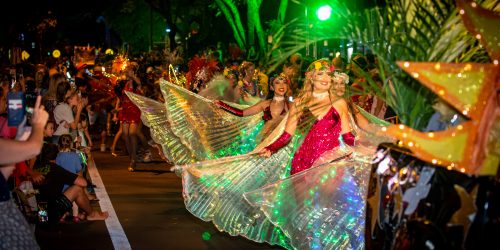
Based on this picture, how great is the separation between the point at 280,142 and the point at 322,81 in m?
0.73

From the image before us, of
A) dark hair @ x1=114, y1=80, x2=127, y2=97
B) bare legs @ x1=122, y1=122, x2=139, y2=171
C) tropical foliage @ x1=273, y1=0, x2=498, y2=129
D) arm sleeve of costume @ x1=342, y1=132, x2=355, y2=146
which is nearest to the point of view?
tropical foliage @ x1=273, y1=0, x2=498, y2=129

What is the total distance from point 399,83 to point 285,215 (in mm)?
2393

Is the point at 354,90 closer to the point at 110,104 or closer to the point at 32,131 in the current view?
the point at 32,131

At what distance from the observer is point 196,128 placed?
40.8 ft

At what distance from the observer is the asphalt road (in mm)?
9078

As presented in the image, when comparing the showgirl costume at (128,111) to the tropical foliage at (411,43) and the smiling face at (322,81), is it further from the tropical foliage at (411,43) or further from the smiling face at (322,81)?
the tropical foliage at (411,43)

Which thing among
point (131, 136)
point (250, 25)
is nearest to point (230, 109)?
point (131, 136)

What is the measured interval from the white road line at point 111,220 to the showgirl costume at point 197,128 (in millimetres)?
1122

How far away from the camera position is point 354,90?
659 centimetres

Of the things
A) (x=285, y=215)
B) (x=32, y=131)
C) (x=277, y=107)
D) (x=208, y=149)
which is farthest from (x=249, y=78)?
(x=32, y=131)

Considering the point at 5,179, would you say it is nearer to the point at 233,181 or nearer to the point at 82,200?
the point at 233,181

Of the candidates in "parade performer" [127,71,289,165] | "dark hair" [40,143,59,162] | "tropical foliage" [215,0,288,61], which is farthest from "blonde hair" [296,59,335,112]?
"tropical foliage" [215,0,288,61]

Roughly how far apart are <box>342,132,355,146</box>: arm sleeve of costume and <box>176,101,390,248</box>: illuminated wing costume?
1.42ft

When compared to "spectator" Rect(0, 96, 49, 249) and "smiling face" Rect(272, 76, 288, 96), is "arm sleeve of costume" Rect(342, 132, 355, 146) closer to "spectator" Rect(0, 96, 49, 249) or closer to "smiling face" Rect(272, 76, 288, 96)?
"smiling face" Rect(272, 76, 288, 96)
